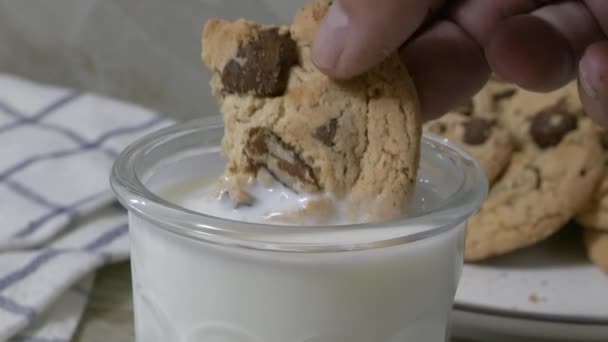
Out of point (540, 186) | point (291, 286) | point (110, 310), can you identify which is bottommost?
point (110, 310)

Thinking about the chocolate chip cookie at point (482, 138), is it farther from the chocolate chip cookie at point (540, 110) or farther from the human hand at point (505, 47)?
the human hand at point (505, 47)

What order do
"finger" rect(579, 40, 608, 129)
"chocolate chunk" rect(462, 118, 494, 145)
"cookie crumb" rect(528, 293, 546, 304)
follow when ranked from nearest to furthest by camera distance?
"finger" rect(579, 40, 608, 129) → "cookie crumb" rect(528, 293, 546, 304) → "chocolate chunk" rect(462, 118, 494, 145)

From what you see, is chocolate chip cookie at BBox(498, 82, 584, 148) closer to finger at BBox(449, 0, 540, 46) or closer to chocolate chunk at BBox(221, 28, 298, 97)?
finger at BBox(449, 0, 540, 46)

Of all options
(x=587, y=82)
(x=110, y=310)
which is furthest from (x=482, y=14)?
(x=110, y=310)

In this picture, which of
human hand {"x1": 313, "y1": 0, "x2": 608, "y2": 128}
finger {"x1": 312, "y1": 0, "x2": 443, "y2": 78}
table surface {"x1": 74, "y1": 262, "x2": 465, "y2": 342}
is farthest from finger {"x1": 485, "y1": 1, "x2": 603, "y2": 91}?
table surface {"x1": 74, "y1": 262, "x2": 465, "y2": 342}

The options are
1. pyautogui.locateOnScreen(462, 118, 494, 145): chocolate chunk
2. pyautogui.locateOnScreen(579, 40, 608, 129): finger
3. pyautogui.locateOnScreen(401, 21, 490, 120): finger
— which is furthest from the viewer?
pyautogui.locateOnScreen(462, 118, 494, 145): chocolate chunk

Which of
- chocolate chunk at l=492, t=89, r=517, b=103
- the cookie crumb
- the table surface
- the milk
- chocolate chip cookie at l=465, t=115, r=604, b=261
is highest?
the milk

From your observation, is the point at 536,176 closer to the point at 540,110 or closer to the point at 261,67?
the point at 540,110
